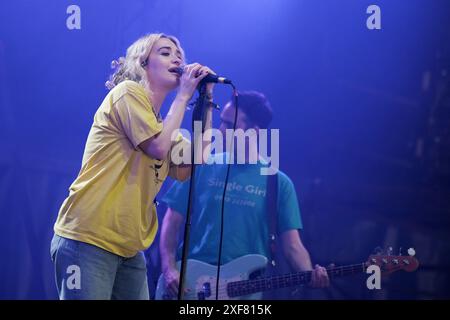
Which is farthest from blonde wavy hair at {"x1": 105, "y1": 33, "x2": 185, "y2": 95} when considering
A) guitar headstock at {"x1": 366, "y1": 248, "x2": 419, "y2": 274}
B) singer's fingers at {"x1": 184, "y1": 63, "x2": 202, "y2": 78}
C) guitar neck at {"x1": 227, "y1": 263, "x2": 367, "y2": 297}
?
guitar headstock at {"x1": 366, "y1": 248, "x2": 419, "y2": 274}

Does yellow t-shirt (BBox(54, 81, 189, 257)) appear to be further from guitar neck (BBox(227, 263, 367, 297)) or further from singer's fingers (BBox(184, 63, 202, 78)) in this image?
guitar neck (BBox(227, 263, 367, 297))

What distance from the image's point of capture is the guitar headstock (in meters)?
2.69

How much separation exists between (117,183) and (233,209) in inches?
36.5

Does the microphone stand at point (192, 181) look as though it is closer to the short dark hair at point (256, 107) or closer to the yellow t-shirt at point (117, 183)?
the yellow t-shirt at point (117, 183)

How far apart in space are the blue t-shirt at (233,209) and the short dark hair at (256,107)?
0.23m

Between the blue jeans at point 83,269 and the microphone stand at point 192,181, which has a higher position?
the microphone stand at point 192,181

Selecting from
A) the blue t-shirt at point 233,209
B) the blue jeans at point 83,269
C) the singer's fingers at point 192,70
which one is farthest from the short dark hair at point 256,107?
the blue jeans at point 83,269

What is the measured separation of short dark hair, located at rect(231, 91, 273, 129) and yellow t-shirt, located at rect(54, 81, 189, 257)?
2.82 feet

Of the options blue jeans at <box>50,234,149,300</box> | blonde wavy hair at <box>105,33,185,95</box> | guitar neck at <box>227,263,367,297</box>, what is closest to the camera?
A: blue jeans at <box>50,234,149,300</box>

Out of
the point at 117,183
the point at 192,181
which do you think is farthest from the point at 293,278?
the point at 117,183

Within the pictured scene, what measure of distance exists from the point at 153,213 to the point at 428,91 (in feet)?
5.23

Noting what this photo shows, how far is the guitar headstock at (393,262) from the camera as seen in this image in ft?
8.82

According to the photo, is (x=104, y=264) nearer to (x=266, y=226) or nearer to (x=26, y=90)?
(x=266, y=226)

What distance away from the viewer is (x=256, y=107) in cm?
280
